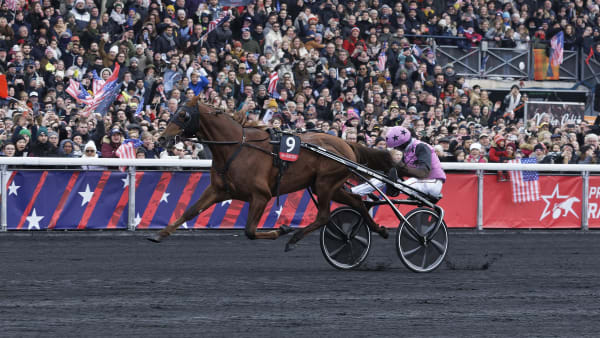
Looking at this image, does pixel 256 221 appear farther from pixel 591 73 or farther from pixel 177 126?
pixel 591 73

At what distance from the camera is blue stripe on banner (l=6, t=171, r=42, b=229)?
1394 centimetres

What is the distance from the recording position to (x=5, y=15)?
17.3 m

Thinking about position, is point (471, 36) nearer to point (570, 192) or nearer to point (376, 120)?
point (376, 120)

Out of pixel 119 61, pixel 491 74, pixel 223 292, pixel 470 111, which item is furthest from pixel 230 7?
pixel 223 292

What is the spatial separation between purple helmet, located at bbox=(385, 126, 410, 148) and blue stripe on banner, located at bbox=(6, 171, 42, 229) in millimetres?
5899

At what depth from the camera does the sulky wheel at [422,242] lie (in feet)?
33.6

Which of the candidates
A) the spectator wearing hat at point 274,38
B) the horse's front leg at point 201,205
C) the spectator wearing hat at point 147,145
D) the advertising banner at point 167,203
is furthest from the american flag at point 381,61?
the horse's front leg at point 201,205

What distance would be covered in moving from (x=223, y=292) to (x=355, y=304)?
1.18 metres

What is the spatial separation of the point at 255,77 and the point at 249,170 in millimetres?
8348

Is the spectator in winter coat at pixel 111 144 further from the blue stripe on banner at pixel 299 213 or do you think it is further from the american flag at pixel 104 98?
the blue stripe on banner at pixel 299 213

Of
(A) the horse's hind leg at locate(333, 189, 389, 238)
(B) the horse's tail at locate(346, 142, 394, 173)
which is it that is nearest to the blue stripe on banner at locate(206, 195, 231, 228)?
(B) the horse's tail at locate(346, 142, 394, 173)

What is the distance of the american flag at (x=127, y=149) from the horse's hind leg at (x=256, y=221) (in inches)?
195

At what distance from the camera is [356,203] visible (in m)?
10.7

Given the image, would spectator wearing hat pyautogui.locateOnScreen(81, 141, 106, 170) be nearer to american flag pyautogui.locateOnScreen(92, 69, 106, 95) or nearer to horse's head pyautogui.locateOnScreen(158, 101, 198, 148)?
american flag pyautogui.locateOnScreen(92, 69, 106, 95)
